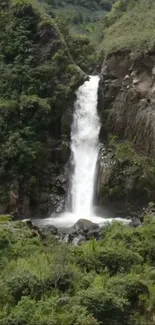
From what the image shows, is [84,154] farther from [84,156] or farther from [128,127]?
[128,127]

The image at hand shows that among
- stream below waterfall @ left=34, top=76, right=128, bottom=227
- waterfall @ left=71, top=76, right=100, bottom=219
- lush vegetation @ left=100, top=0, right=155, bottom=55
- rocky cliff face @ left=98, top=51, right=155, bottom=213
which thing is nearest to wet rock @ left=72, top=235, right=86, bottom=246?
stream below waterfall @ left=34, top=76, right=128, bottom=227

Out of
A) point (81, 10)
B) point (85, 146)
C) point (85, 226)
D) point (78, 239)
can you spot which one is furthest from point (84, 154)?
point (81, 10)

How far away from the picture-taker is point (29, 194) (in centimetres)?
3281

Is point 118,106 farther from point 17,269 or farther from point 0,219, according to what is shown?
point 17,269

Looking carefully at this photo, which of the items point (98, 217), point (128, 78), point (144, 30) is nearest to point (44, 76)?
point (128, 78)

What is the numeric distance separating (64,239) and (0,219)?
124 inches

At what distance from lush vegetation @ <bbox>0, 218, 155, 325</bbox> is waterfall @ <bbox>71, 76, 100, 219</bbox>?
13670mm

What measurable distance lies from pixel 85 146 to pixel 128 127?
3183 mm

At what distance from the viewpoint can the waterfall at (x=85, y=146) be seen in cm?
3322

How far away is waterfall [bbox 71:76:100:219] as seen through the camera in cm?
3322

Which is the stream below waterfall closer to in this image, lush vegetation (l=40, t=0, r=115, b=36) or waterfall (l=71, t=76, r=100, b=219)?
waterfall (l=71, t=76, r=100, b=219)

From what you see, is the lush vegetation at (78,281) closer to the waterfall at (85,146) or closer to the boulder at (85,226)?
the boulder at (85,226)

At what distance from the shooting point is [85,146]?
3544 cm

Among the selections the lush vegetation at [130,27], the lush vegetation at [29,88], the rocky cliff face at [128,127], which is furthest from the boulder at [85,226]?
the lush vegetation at [130,27]
